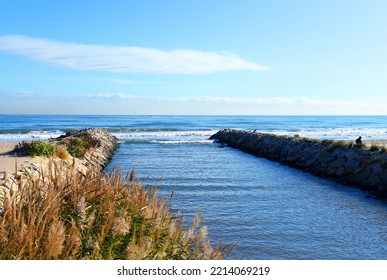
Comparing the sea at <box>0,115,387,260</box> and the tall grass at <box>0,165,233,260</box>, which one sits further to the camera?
the sea at <box>0,115,387,260</box>

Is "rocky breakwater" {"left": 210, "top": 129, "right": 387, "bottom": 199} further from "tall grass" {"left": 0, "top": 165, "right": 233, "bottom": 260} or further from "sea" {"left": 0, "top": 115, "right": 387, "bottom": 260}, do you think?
"tall grass" {"left": 0, "top": 165, "right": 233, "bottom": 260}

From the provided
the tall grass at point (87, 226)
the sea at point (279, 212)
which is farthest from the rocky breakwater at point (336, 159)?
the tall grass at point (87, 226)

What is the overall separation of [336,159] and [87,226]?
1586cm

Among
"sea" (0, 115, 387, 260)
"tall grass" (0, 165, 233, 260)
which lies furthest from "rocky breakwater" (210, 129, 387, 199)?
"tall grass" (0, 165, 233, 260)

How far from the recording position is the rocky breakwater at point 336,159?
1505 cm

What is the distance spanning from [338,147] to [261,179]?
18.6 ft

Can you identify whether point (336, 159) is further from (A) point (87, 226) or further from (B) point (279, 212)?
(A) point (87, 226)

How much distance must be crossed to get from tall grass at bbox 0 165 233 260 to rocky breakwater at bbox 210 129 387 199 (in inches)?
403

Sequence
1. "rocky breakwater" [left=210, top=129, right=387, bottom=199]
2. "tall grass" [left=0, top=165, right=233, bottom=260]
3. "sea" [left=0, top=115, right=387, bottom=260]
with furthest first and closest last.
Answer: "rocky breakwater" [left=210, top=129, right=387, bottom=199] < "sea" [left=0, top=115, right=387, bottom=260] < "tall grass" [left=0, top=165, right=233, bottom=260]

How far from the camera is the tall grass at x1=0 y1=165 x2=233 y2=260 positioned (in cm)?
427

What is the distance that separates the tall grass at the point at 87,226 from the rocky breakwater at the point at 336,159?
403 inches

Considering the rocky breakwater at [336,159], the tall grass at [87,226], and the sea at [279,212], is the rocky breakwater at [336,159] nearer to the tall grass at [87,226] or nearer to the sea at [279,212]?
the sea at [279,212]

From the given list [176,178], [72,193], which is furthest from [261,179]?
[72,193]
